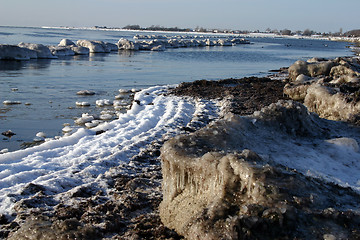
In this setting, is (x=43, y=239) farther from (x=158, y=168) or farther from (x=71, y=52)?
(x=71, y=52)

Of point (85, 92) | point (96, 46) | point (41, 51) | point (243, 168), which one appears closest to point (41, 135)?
point (85, 92)

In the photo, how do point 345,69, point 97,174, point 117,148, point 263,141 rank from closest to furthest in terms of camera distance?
point 263,141
point 97,174
point 117,148
point 345,69

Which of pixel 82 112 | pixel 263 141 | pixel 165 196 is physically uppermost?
pixel 263 141

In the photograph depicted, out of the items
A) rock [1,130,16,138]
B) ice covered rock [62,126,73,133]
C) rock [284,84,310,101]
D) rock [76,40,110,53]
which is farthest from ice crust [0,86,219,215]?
rock [76,40,110,53]

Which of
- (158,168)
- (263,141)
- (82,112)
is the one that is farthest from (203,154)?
(82,112)

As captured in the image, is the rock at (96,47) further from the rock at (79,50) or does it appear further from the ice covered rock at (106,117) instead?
the ice covered rock at (106,117)

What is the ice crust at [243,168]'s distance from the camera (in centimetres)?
303

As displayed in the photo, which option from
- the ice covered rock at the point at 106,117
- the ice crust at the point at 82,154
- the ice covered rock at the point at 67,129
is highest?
the ice crust at the point at 82,154

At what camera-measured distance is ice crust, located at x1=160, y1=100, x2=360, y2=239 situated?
3.03 metres

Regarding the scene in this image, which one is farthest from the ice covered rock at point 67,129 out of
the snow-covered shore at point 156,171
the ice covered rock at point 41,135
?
the snow-covered shore at point 156,171

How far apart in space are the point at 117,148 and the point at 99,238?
142 inches

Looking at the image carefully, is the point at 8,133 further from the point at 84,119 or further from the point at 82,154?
the point at 82,154

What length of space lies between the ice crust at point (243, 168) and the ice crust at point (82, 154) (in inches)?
85.0

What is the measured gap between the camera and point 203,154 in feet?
12.8
